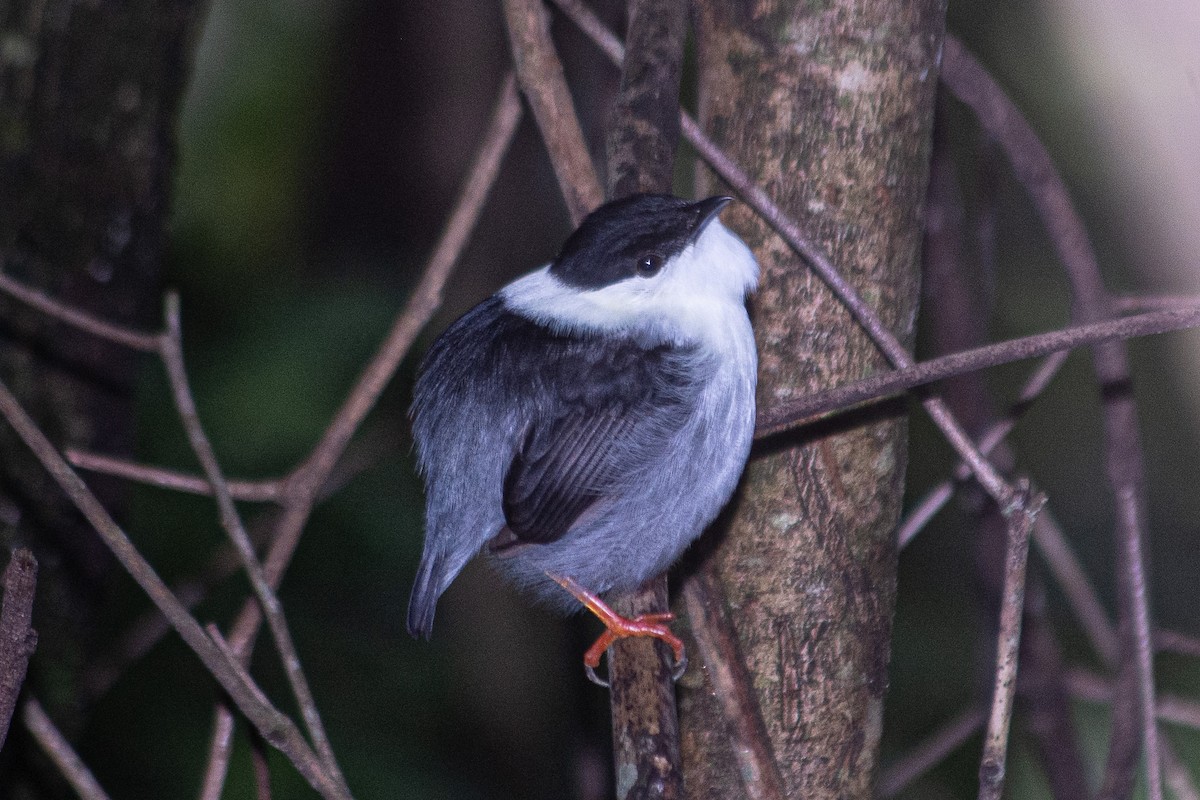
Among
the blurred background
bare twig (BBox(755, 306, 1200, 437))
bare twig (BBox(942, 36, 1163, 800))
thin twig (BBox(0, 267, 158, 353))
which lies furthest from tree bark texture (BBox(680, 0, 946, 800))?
the blurred background

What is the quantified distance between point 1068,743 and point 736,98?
2029 mm

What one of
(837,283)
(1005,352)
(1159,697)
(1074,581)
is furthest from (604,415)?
(1159,697)

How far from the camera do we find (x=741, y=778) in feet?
6.47

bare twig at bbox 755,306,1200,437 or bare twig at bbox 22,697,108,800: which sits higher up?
bare twig at bbox 755,306,1200,437

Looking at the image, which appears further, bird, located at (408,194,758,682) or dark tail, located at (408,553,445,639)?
dark tail, located at (408,553,445,639)

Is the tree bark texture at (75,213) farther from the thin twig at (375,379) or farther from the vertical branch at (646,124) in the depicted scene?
the vertical branch at (646,124)

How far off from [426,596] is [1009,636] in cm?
120

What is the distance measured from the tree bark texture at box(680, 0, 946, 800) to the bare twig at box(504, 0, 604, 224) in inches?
17.4

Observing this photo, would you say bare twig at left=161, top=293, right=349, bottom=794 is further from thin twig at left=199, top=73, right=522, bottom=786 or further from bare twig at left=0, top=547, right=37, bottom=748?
bare twig at left=0, top=547, right=37, bottom=748

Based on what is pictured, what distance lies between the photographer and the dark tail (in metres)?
2.37

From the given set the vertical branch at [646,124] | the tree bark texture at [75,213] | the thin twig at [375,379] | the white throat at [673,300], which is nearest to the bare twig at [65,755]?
the thin twig at [375,379]

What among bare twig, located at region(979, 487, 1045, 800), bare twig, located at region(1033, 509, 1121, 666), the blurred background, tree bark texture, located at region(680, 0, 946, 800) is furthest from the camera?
the blurred background

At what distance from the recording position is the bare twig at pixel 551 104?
247cm

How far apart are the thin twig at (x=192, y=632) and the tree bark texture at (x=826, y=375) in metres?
0.72
